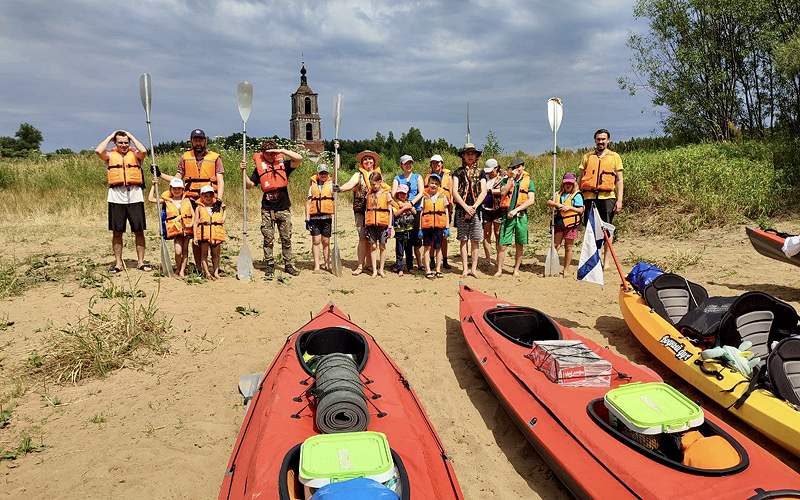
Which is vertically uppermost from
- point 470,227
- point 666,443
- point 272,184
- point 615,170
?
point 615,170

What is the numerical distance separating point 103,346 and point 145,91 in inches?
188

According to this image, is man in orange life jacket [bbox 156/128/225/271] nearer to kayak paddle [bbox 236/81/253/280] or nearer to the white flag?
kayak paddle [bbox 236/81/253/280]

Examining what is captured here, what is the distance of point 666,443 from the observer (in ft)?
10.9

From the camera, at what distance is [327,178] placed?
8180 millimetres

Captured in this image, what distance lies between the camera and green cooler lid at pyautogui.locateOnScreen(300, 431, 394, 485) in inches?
98.8

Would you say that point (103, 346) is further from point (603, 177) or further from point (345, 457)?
point (603, 177)

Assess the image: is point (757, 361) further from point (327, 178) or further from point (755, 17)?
point (755, 17)

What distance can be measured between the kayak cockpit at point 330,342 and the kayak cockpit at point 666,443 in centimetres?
204

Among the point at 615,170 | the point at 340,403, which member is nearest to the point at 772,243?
the point at 615,170

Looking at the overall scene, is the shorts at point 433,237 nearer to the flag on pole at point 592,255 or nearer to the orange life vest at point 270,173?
the orange life vest at point 270,173

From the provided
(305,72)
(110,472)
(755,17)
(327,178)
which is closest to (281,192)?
(327,178)

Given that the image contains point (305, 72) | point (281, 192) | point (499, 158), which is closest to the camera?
point (281, 192)

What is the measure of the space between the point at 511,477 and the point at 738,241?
8656mm

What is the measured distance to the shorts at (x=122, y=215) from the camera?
7500 mm
